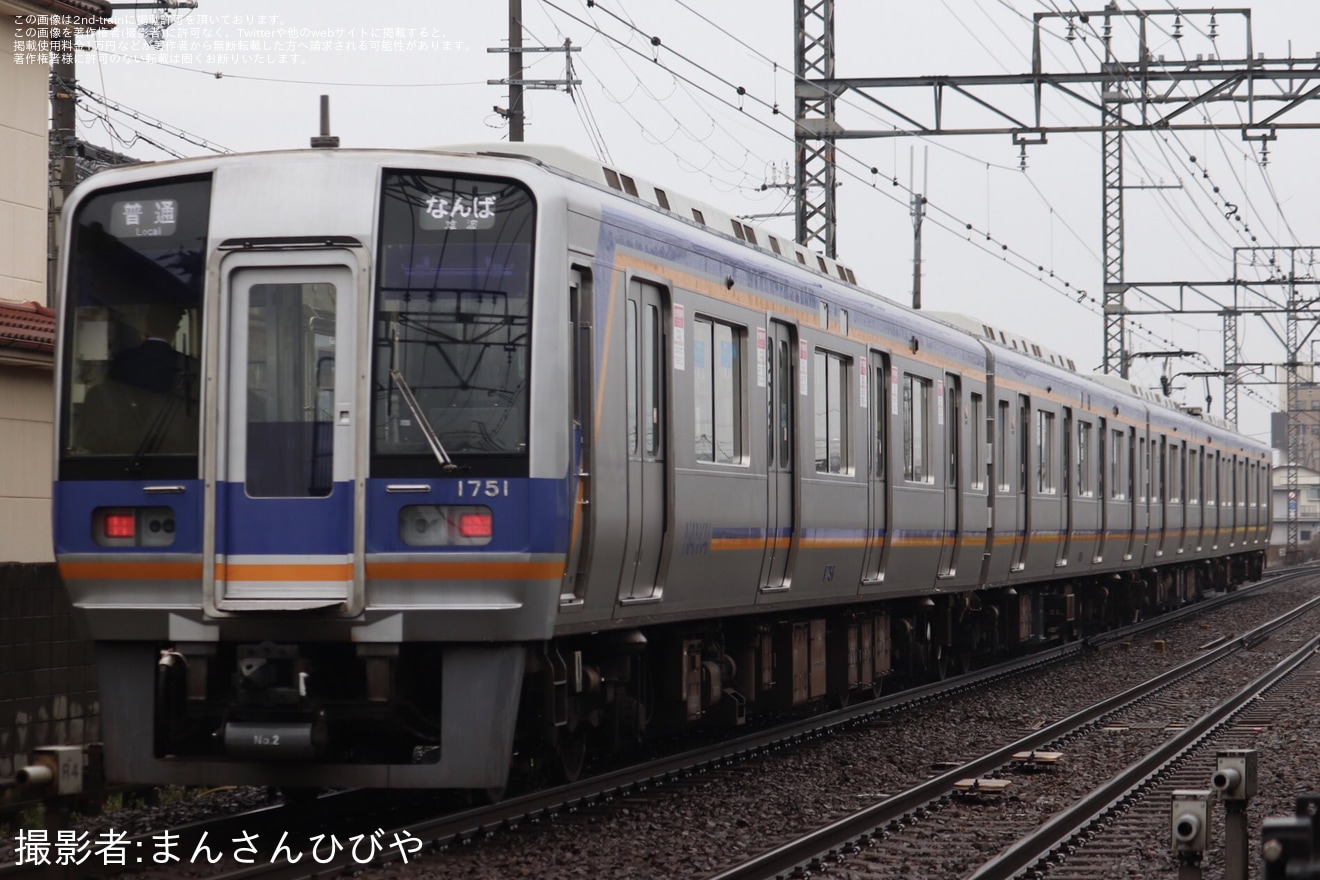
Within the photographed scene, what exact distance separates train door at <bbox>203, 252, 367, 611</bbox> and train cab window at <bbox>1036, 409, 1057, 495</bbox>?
41.1ft

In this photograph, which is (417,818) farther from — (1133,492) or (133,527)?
(1133,492)

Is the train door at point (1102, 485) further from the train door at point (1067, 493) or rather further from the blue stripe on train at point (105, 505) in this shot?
the blue stripe on train at point (105, 505)

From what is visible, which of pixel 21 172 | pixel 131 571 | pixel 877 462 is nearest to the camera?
pixel 131 571

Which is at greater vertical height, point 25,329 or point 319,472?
point 25,329

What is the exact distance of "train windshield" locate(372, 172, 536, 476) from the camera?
7.66 m

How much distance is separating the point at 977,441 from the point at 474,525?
966cm

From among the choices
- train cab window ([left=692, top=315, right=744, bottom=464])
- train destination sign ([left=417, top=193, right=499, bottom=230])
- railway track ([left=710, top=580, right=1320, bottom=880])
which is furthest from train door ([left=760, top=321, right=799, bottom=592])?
train destination sign ([left=417, top=193, right=499, bottom=230])

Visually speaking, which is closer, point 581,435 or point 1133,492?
point 581,435

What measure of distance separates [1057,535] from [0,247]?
11.8 metres

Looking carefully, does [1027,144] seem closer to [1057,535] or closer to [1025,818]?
[1057,535]

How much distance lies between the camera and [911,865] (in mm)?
7801

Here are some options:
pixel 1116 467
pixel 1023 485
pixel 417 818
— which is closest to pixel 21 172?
pixel 417 818

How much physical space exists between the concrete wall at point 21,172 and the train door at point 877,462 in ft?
19.7

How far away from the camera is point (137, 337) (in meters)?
7.98
